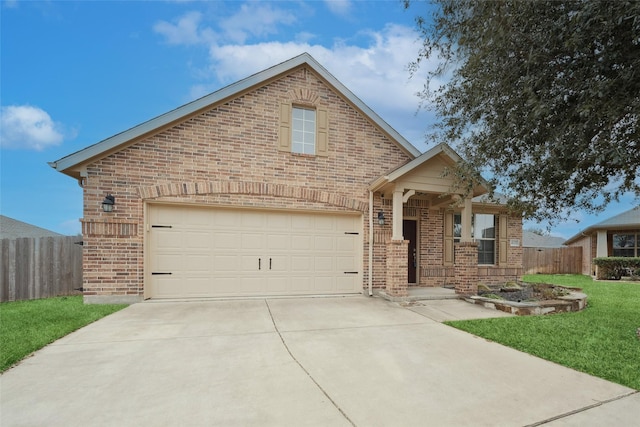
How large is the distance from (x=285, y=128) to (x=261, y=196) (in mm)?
1974

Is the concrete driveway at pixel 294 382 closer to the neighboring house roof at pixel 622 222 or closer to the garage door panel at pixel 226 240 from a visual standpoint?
the garage door panel at pixel 226 240

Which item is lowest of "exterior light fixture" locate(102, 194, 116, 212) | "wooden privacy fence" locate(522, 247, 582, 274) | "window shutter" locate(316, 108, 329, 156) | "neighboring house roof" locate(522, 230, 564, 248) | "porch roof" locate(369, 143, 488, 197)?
"wooden privacy fence" locate(522, 247, 582, 274)

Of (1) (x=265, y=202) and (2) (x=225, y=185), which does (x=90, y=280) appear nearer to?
(2) (x=225, y=185)

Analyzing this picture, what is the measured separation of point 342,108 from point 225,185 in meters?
3.97

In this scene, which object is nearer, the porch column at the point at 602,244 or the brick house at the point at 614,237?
the brick house at the point at 614,237

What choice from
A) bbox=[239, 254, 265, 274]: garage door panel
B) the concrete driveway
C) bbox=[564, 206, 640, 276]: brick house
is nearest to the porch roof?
bbox=[239, 254, 265, 274]: garage door panel

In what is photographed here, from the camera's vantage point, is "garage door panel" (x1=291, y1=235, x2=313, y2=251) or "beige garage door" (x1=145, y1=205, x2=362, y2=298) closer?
"beige garage door" (x1=145, y1=205, x2=362, y2=298)

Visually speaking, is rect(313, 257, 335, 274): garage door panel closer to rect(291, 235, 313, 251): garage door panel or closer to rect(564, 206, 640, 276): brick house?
rect(291, 235, 313, 251): garage door panel

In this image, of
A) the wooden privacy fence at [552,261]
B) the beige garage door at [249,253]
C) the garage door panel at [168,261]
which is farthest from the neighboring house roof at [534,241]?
the garage door panel at [168,261]

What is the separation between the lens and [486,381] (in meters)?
3.42

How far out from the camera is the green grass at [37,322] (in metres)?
4.19

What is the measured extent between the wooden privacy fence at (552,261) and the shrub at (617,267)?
2679 millimetres

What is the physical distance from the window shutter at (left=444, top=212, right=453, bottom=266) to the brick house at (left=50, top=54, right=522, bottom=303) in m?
0.92

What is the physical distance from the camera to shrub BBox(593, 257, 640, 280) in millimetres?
14641
